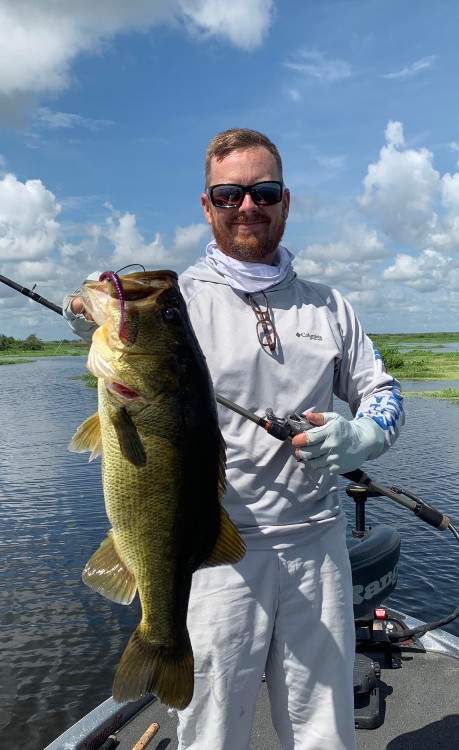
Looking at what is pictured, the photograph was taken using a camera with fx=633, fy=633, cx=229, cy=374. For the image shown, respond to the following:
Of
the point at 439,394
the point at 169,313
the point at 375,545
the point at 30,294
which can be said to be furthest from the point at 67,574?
the point at 439,394

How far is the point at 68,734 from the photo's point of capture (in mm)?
4535

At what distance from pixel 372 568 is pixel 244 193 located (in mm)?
3837

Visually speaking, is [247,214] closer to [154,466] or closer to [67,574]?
[154,466]

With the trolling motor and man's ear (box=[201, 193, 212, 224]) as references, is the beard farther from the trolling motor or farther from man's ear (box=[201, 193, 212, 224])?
the trolling motor

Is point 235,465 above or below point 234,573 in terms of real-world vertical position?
above

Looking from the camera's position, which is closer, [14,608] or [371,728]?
[371,728]

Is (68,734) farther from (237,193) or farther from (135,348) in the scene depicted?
(237,193)

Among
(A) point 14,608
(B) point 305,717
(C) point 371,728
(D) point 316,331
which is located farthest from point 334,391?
(A) point 14,608

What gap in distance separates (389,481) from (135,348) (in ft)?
51.0

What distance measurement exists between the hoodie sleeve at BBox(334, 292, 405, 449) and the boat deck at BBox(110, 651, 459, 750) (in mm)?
2982

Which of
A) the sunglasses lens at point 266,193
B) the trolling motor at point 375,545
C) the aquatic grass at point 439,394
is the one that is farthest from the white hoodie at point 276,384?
the aquatic grass at point 439,394

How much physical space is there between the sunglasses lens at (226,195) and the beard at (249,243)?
0.36 ft

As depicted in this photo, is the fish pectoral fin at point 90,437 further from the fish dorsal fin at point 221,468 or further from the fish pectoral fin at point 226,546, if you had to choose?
the fish pectoral fin at point 226,546

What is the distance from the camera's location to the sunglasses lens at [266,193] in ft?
10.4
